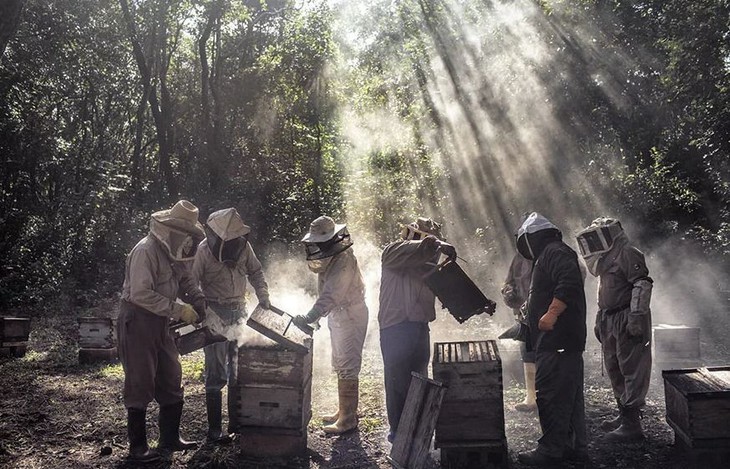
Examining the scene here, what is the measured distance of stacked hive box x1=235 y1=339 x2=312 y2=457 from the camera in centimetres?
489

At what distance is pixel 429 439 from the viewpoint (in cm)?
436

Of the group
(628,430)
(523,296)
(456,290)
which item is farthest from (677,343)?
(456,290)

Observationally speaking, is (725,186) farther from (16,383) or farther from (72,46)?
(72,46)

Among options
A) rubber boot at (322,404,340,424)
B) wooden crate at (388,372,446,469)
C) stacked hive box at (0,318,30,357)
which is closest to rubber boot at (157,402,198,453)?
rubber boot at (322,404,340,424)

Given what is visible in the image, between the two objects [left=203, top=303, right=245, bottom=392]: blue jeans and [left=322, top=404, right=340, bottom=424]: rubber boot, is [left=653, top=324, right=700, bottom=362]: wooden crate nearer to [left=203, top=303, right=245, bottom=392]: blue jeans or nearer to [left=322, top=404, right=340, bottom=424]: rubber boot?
[left=322, top=404, right=340, bottom=424]: rubber boot

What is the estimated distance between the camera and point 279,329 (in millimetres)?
4961

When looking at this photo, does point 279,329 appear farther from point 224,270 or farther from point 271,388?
point 224,270

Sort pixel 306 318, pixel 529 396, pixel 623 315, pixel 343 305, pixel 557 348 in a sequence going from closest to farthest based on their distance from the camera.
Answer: pixel 557 348, pixel 306 318, pixel 623 315, pixel 343 305, pixel 529 396

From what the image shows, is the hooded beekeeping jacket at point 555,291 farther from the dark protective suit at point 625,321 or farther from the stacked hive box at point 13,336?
the stacked hive box at point 13,336

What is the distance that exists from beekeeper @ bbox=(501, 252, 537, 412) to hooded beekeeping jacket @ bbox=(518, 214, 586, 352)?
54.6 inches

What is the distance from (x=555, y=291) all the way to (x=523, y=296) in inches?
68.5

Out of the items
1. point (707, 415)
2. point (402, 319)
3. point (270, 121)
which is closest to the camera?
point (707, 415)

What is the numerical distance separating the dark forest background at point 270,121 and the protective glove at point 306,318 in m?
A: 8.87

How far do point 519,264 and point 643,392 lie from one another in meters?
1.78
